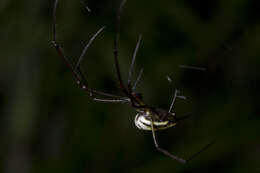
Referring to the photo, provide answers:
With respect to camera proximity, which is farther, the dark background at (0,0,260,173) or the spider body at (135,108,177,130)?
the dark background at (0,0,260,173)

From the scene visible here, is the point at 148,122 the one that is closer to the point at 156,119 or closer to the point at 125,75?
the point at 156,119

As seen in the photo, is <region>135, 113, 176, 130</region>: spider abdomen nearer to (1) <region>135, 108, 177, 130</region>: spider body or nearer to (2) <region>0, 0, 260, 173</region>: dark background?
(1) <region>135, 108, 177, 130</region>: spider body

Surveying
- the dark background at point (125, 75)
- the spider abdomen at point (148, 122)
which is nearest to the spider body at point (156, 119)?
the spider abdomen at point (148, 122)

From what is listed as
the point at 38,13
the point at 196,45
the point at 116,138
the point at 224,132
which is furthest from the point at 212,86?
the point at 38,13

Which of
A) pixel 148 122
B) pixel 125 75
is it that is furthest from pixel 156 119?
pixel 125 75

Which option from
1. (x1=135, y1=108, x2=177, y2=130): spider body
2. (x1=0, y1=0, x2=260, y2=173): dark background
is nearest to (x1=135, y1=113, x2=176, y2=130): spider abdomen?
(x1=135, y1=108, x2=177, y2=130): spider body

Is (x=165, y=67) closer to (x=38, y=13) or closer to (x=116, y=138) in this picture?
(x=116, y=138)

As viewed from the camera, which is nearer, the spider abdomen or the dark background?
the spider abdomen

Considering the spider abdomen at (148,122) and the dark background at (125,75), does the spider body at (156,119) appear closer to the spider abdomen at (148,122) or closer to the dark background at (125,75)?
the spider abdomen at (148,122)
